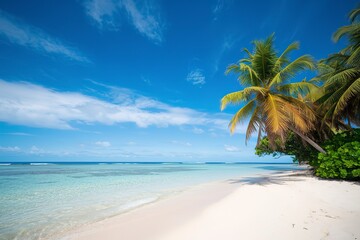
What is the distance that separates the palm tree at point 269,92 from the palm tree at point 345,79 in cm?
99

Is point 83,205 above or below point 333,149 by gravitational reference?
below

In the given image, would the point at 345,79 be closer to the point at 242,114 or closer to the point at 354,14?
the point at 354,14

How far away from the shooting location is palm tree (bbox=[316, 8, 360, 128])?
7.92 metres

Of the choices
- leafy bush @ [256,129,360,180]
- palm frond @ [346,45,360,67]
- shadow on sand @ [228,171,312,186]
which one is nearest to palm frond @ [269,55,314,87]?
palm frond @ [346,45,360,67]

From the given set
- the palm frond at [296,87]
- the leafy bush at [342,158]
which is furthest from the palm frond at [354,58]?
the leafy bush at [342,158]

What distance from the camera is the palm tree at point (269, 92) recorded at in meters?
9.32

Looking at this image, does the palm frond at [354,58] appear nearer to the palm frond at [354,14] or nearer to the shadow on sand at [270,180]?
the palm frond at [354,14]

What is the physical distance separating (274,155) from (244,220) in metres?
16.8

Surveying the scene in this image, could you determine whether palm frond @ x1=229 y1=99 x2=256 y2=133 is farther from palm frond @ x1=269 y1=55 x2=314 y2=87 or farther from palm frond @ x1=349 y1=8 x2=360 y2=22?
palm frond @ x1=349 y1=8 x2=360 y2=22

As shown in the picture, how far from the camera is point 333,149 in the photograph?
913 centimetres

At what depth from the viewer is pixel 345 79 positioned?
8.44m

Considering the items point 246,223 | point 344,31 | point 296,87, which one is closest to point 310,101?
point 296,87

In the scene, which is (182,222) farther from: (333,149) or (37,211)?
(333,149)

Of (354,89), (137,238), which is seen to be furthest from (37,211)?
(354,89)
